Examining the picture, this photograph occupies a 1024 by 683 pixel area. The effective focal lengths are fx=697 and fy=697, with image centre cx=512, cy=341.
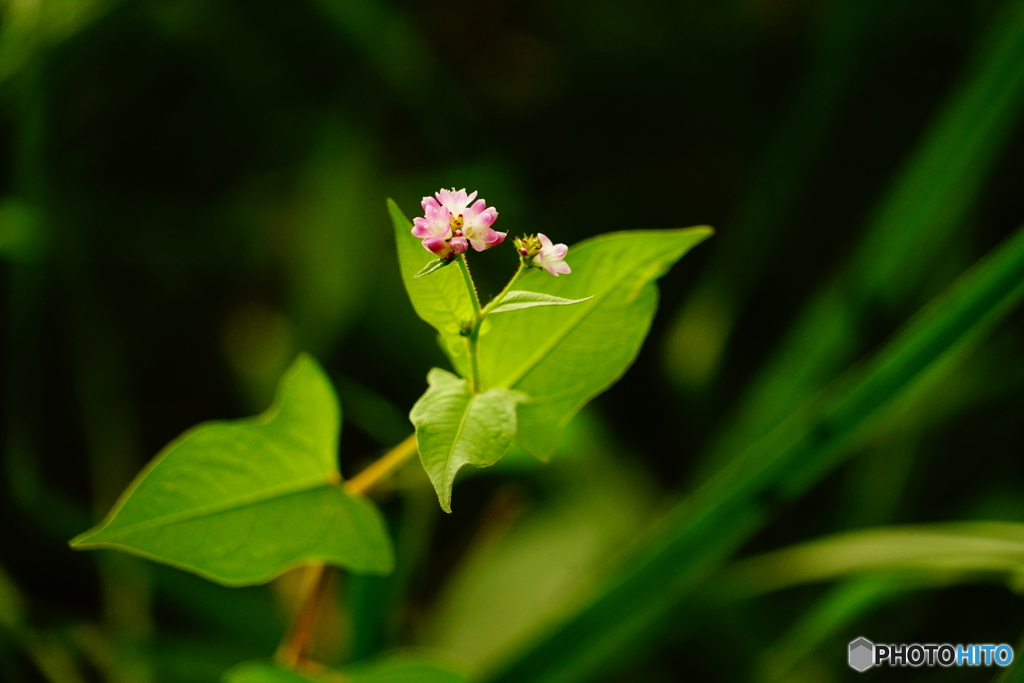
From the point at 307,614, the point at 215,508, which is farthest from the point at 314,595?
the point at 215,508

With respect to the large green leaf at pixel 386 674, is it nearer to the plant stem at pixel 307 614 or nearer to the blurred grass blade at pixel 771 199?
the plant stem at pixel 307 614

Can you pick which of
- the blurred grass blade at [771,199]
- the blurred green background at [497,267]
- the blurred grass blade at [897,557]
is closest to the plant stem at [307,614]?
the blurred green background at [497,267]

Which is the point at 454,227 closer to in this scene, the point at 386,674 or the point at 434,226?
the point at 434,226

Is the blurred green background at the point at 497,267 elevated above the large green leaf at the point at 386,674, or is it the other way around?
the blurred green background at the point at 497,267

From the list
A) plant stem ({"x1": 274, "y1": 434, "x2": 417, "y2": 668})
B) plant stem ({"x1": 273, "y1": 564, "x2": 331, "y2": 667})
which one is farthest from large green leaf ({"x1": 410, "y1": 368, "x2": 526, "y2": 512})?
plant stem ({"x1": 273, "y1": 564, "x2": 331, "y2": 667})

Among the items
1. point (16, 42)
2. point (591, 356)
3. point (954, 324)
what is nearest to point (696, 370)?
point (954, 324)

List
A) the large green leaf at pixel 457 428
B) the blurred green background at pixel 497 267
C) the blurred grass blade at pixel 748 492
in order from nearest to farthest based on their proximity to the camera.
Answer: the large green leaf at pixel 457 428, the blurred grass blade at pixel 748 492, the blurred green background at pixel 497 267

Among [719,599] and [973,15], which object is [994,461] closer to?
[719,599]

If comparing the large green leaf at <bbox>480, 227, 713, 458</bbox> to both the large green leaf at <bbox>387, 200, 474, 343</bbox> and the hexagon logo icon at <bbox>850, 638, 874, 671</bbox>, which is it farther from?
the hexagon logo icon at <bbox>850, 638, 874, 671</bbox>
